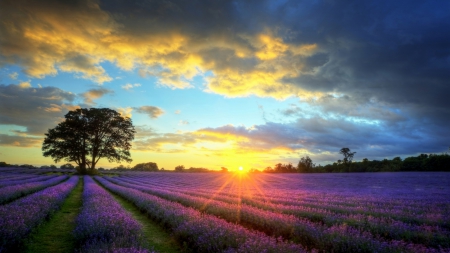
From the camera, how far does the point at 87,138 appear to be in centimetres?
4284

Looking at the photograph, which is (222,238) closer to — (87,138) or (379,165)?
(87,138)

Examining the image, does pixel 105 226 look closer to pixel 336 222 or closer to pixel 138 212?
pixel 138 212

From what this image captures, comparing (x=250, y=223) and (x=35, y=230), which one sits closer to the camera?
(x=35, y=230)

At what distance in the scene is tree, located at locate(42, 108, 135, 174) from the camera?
4172 centimetres

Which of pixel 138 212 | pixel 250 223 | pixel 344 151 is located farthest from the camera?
pixel 344 151

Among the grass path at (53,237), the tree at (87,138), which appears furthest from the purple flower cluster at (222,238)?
the tree at (87,138)

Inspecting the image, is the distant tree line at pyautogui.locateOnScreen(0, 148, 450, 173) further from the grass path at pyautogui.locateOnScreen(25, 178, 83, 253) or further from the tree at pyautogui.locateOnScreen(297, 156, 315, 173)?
the grass path at pyautogui.locateOnScreen(25, 178, 83, 253)

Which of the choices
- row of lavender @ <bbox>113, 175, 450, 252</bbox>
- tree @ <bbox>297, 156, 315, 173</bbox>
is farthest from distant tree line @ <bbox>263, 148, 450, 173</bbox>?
row of lavender @ <bbox>113, 175, 450, 252</bbox>

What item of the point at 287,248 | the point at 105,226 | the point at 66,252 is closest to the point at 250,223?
the point at 287,248

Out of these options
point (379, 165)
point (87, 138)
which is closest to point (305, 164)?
point (379, 165)

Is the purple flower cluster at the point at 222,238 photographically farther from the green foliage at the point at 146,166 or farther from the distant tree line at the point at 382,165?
the green foliage at the point at 146,166

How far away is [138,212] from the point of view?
10086 millimetres

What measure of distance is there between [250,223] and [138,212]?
5498 millimetres

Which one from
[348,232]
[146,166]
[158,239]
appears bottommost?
[158,239]
